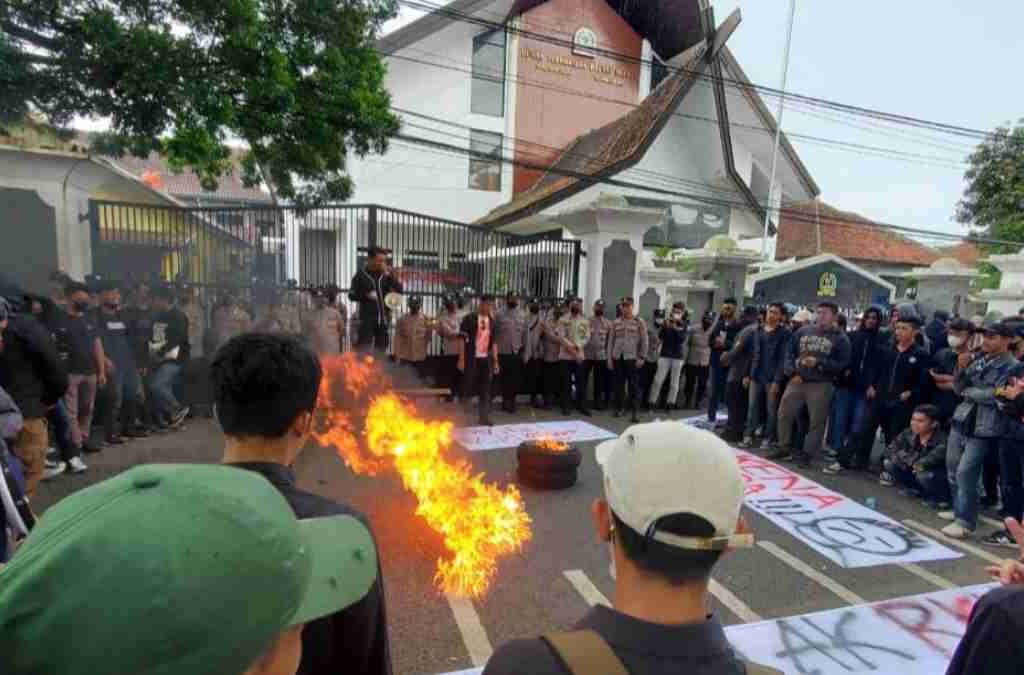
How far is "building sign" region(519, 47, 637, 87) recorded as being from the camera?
954 inches

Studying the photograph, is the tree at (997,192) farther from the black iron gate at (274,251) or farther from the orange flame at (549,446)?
the orange flame at (549,446)

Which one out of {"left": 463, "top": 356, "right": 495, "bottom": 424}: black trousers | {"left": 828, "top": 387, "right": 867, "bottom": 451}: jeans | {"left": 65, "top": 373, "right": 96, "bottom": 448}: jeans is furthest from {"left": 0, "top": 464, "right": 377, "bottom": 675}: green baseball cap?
{"left": 828, "top": 387, "right": 867, "bottom": 451}: jeans

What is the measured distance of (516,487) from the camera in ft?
21.1

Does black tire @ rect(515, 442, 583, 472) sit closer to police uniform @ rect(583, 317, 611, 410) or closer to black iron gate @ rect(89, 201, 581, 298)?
police uniform @ rect(583, 317, 611, 410)

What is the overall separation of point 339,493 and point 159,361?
13.6 feet

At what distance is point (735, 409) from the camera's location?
8.78 m

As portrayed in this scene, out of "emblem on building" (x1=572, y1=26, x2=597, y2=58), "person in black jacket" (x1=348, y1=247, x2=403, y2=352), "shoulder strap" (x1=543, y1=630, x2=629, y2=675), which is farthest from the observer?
"emblem on building" (x1=572, y1=26, x2=597, y2=58)

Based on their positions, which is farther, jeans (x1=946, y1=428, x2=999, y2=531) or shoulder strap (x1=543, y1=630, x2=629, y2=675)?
jeans (x1=946, y1=428, x2=999, y2=531)

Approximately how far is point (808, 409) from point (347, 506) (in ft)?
24.8

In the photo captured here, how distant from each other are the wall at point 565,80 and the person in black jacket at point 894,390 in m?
18.6

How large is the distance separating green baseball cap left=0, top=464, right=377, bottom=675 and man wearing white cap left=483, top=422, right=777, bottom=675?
1.90 ft

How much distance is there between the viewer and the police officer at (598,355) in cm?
1020

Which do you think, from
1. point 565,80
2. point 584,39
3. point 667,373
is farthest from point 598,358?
point 584,39

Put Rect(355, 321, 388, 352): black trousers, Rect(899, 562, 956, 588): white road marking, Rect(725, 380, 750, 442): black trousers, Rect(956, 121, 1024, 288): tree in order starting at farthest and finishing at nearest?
Rect(956, 121, 1024, 288): tree
Rect(355, 321, 388, 352): black trousers
Rect(725, 380, 750, 442): black trousers
Rect(899, 562, 956, 588): white road marking
